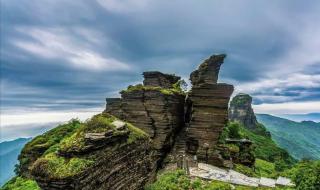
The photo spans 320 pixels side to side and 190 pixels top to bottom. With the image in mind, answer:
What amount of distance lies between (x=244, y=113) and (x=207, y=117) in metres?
111

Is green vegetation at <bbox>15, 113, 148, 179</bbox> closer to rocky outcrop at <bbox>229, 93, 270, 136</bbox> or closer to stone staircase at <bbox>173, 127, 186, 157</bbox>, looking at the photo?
stone staircase at <bbox>173, 127, 186, 157</bbox>

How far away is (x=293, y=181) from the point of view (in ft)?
99.2

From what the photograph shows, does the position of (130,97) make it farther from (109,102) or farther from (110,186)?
(110,186)

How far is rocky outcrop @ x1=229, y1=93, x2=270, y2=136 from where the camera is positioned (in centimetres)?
14412

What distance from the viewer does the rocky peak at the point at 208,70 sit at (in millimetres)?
42906

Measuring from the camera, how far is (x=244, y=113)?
14612 cm

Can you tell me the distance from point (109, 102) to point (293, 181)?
25184mm

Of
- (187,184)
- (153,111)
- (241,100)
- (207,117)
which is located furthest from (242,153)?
(241,100)

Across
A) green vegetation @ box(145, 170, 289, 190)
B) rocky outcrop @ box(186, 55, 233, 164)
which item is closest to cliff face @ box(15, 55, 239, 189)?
rocky outcrop @ box(186, 55, 233, 164)

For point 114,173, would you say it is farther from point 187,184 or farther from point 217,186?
point 217,186

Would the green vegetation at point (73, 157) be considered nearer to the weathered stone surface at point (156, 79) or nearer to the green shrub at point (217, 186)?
the green shrub at point (217, 186)

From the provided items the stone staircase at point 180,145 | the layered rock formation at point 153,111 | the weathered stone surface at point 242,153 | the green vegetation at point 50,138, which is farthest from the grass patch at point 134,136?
the green vegetation at point 50,138

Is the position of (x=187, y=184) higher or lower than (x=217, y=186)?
lower

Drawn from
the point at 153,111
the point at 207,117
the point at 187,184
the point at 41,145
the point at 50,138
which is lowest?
the point at 187,184
